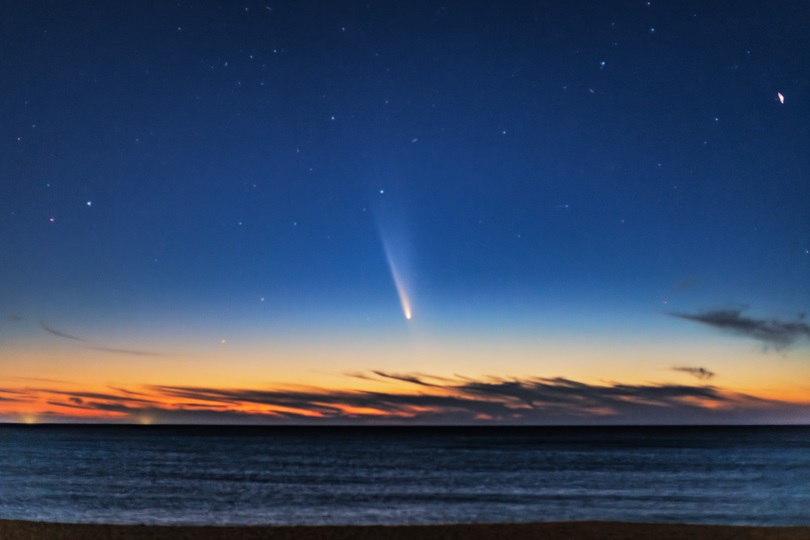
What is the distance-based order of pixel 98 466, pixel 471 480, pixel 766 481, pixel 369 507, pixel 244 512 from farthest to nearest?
pixel 98 466
pixel 766 481
pixel 471 480
pixel 369 507
pixel 244 512

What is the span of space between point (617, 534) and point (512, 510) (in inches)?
382

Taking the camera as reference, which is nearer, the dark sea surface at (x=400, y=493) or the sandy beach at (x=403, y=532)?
the sandy beach at (x=403, y=532)

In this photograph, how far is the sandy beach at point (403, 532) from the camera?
18031 mm

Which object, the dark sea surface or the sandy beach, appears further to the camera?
the dark sea surface

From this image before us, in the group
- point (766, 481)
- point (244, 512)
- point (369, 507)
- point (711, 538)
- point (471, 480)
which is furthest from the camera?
point (766, 481)

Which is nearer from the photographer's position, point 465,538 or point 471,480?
point 465,538

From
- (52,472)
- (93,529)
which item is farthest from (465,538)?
(52,472)

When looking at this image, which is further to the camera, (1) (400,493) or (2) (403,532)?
(1) (400,493)

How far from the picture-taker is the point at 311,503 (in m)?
30.3

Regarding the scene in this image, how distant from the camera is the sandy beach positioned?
A: 18031mm

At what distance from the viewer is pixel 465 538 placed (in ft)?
60.5

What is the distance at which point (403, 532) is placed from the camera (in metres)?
19.1

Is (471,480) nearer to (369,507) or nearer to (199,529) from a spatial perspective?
(369,507)

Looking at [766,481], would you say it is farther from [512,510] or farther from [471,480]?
[512,510]
